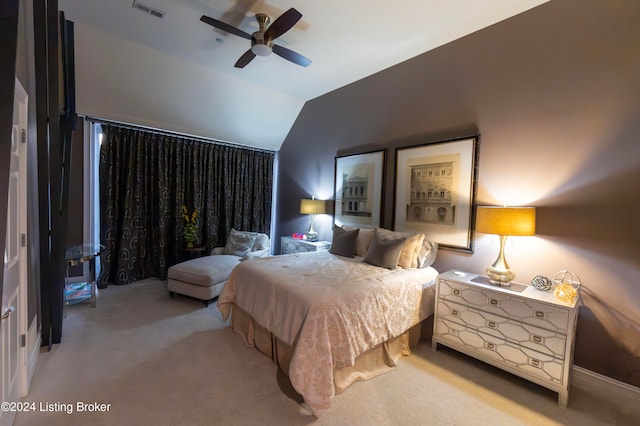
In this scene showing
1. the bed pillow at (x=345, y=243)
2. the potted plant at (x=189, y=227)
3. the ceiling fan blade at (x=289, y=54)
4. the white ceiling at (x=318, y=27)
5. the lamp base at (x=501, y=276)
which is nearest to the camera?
the lamp base at (x=501, y=276)

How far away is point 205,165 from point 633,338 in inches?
218

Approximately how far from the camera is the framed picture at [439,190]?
115 inches

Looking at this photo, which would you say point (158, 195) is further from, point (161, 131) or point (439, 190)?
point (439, 190)

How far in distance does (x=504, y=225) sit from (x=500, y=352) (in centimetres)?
103

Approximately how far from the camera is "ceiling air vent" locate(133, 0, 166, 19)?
259 cm

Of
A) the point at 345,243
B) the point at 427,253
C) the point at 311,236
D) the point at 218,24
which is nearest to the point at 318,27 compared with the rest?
the point at 218,24

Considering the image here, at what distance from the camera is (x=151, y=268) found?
4.46 m

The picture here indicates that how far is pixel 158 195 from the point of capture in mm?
4445

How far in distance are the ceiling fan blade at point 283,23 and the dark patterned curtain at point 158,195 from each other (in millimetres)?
2936

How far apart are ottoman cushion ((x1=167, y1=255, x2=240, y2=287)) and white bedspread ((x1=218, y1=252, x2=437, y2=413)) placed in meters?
0.70

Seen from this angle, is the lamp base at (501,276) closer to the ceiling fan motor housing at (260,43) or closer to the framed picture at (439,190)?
the framed picture at (439,190)

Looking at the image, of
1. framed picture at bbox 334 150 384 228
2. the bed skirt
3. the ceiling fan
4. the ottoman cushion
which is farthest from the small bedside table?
the ceiling fan

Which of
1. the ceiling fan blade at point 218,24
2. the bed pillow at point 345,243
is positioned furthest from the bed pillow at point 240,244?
the ceiling fan blade at point 218,24

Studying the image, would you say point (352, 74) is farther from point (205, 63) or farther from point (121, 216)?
point (121, 216)
